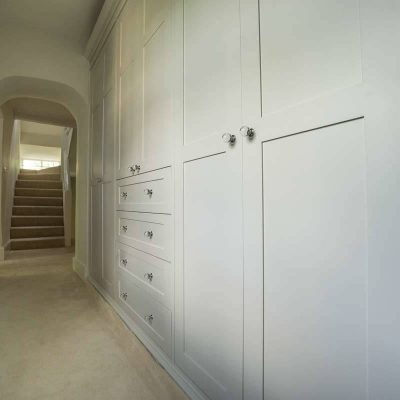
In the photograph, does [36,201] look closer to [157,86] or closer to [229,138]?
[157,86]

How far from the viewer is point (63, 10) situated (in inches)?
84.7

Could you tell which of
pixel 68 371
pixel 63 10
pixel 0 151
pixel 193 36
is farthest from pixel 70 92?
pixel 68 371

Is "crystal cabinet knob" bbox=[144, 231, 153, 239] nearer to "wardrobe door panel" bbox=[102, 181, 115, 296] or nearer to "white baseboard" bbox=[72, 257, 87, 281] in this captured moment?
"wardrobe door panel" bbox=[102, 181, 115, 296]

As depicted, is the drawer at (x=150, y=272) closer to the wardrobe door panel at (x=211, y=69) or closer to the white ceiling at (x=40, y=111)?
the wardrobe door panel at (x=211, y=69)

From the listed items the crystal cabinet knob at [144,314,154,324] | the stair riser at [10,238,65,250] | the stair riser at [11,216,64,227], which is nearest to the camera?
the crystal cabinet knob at [144,314,154,324]

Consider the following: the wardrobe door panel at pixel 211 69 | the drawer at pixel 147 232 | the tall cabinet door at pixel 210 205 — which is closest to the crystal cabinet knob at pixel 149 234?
the drawer at pixel 147 232

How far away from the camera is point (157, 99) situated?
1.32m

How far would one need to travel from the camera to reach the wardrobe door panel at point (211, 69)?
85 cm

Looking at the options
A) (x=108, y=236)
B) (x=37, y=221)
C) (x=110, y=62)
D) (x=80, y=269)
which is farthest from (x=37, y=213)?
(x=110, y=62)

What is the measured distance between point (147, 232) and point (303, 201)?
93cm

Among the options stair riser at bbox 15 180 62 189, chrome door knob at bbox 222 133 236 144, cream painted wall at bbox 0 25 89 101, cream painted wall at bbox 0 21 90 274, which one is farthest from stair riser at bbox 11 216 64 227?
chrome door knob at bbox 222 133 236 144

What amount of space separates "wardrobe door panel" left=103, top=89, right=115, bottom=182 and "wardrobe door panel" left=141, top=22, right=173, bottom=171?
62cm

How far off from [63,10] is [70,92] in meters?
0.73

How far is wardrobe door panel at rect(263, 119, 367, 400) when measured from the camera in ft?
1.81
